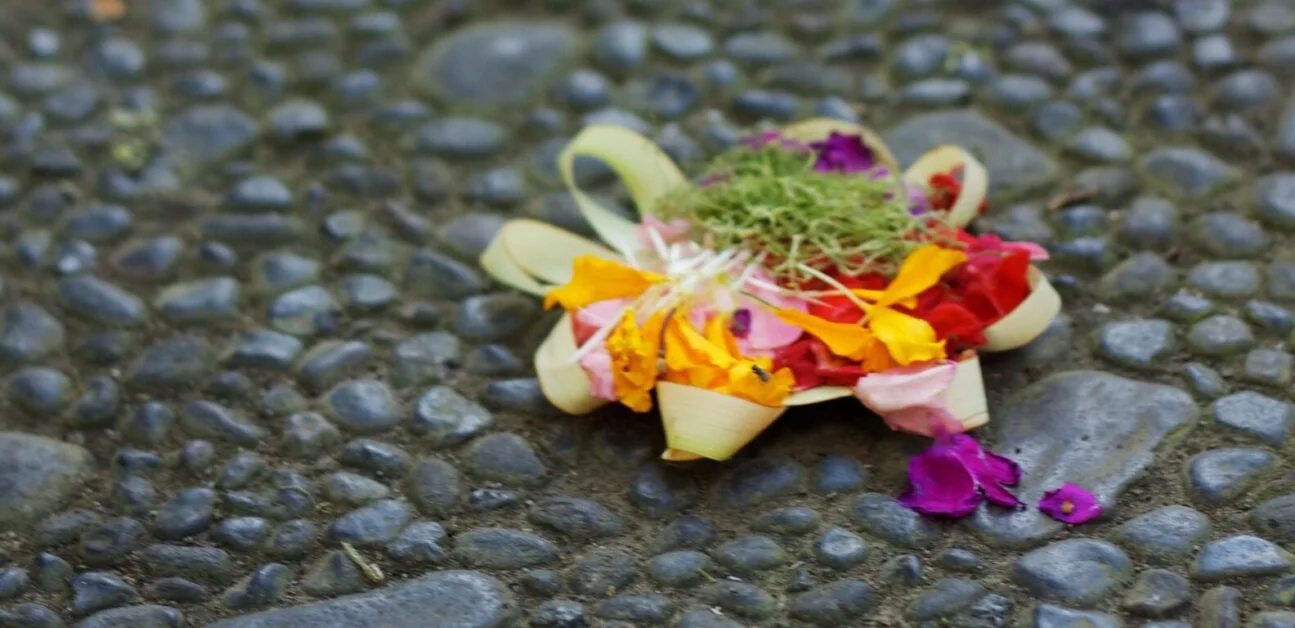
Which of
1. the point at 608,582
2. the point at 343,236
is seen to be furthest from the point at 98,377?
the point at 608,582

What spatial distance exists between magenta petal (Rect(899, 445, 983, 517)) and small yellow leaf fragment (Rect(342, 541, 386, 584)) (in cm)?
71

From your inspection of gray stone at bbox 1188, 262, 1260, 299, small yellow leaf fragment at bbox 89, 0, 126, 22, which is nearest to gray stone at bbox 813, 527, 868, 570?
gray stone at bbox 1188, 262, 1260, 299

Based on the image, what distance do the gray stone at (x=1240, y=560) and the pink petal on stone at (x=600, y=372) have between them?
806 mm

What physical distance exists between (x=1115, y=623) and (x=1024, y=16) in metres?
1.50

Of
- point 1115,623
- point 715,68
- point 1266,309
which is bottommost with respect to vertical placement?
point 1115,623

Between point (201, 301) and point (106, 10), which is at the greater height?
point (106, 10)

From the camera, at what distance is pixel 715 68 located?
9.11 feet

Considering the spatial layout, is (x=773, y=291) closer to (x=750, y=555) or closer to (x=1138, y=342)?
(x=750, y=555)

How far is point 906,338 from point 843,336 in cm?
9

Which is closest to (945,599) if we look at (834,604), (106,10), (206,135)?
(834,604)

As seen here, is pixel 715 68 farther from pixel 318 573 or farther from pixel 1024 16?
pixel 318 573

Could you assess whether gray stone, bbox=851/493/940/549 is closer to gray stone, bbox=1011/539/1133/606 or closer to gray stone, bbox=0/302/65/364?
gray stone, bbox=1011/539/1133/606

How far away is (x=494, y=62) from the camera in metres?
2.81

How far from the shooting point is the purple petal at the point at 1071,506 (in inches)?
73.1
